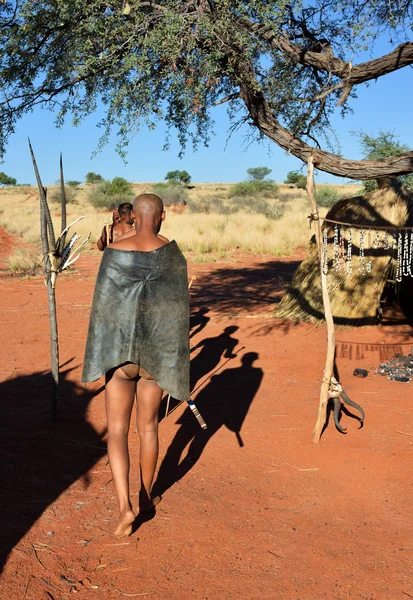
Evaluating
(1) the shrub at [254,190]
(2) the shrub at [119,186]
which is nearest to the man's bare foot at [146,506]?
(1) the shrub at [254,190]

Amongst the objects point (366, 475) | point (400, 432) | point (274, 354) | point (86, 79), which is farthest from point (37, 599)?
point (86, 79)

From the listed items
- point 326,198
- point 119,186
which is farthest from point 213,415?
point 119,186

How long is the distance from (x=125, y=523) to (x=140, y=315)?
1210 mm

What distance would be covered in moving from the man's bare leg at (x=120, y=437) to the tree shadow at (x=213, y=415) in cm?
71

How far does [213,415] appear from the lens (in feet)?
20.2

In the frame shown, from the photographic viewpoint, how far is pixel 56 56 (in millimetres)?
8344

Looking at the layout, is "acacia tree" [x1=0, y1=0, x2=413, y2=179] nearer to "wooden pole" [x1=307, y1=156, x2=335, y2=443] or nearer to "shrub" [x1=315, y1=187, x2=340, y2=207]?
"wooden pole" [x1=307, y1=156, x2=335, y2=443]

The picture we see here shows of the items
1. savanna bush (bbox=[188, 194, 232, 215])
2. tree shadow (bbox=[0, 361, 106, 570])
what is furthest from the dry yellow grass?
tree shadow (bbox=[0, 361, 106, 570])

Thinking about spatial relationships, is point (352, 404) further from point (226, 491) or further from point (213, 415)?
point (226, 491)

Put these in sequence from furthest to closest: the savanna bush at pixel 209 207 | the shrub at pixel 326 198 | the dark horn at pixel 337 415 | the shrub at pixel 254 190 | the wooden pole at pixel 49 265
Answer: the shrub at pixel 254 190 → the shrub at pixel 326 198 → the savanna bush at pixel 209 207 → the dark horn at pixel 337 415 → the wooden pole at pixel 49 265

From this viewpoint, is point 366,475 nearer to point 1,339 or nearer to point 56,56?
point 1,339

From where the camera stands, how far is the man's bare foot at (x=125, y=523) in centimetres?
372

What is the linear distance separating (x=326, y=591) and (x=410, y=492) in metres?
1.50

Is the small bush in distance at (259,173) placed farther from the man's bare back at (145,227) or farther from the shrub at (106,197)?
the man's bare back at (145,227)
